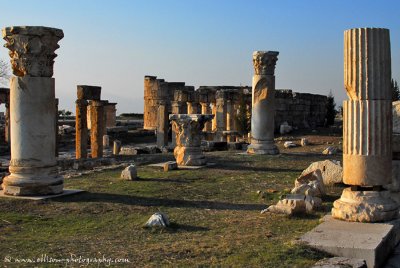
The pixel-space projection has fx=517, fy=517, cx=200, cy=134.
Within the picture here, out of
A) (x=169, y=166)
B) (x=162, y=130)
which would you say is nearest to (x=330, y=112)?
(x=162, y=130)

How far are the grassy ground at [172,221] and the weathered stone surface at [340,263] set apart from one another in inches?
5.1

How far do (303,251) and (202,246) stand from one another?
119 cm

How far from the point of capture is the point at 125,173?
1269 centimetres

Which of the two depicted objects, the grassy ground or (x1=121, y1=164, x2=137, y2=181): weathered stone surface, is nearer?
the grassy ground

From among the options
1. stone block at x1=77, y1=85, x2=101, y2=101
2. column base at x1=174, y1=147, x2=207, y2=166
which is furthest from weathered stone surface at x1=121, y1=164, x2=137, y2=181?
stone block at x1=77, y1=85, x2=101, y2=101

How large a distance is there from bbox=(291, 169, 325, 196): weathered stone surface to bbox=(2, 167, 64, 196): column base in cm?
469

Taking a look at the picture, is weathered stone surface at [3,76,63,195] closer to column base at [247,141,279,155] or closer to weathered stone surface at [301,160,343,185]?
weathered stone surface at [301,160,343,185]

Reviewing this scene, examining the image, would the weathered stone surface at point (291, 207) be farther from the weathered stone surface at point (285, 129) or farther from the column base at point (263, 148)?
the weathered stone surface at point (285, 129)

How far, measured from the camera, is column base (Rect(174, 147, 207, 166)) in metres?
15.3

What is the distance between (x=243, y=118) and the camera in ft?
98.7

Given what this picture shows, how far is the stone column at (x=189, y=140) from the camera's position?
50.4 feet

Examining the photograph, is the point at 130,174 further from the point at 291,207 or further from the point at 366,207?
the point at 366,207

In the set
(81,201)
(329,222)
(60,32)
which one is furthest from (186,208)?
(60,32)

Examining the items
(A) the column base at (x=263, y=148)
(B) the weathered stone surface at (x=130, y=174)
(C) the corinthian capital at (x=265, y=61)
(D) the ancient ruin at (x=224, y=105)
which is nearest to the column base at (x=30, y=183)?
(B) the weathered stone surface at (x=130, y=174)
